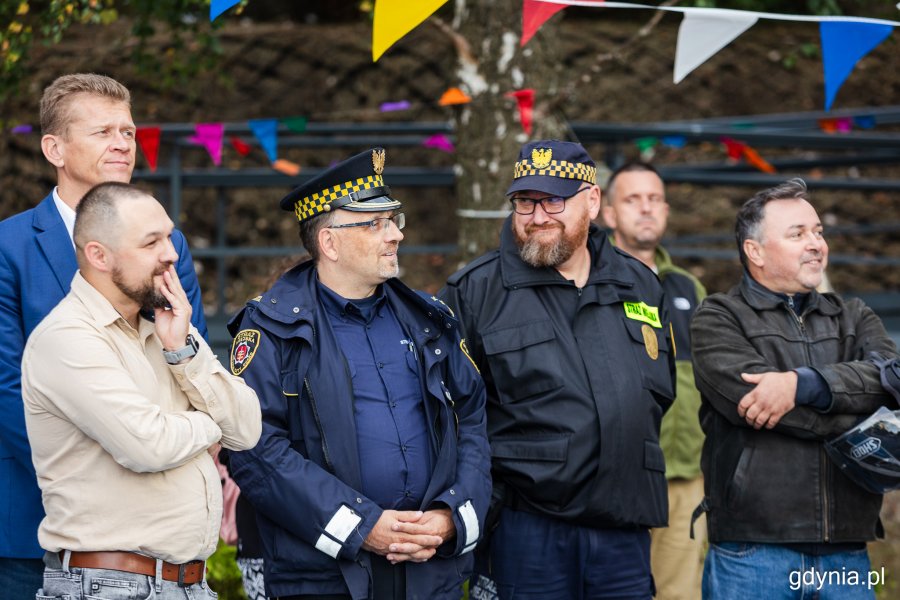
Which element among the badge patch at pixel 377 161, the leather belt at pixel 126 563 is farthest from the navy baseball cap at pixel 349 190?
the leather belt at pixel 126 563

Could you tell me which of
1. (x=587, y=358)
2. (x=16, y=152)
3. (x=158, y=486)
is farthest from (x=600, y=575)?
(x=16, y=152)

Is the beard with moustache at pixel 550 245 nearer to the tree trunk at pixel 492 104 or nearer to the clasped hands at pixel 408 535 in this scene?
the clasped hands at pixel 408 535

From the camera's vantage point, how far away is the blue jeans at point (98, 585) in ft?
8.71

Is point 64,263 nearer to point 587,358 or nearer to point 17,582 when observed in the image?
point 17,582

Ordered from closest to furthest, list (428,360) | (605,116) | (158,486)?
(158,486) < (428,360) < (605,116)

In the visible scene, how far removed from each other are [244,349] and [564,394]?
3.54 ft

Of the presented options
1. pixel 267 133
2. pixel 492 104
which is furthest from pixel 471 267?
pixel 267 133

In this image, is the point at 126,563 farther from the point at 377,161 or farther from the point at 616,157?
the point at 616,157

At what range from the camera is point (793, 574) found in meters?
3.53

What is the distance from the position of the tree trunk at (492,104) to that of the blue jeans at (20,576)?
2.99 metres

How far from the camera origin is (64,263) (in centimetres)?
314

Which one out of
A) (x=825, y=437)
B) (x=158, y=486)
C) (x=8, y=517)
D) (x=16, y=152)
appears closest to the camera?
(x=158, y=486)

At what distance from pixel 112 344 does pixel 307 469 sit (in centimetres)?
67

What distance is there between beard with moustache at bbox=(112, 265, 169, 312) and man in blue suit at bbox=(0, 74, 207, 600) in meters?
0.43
